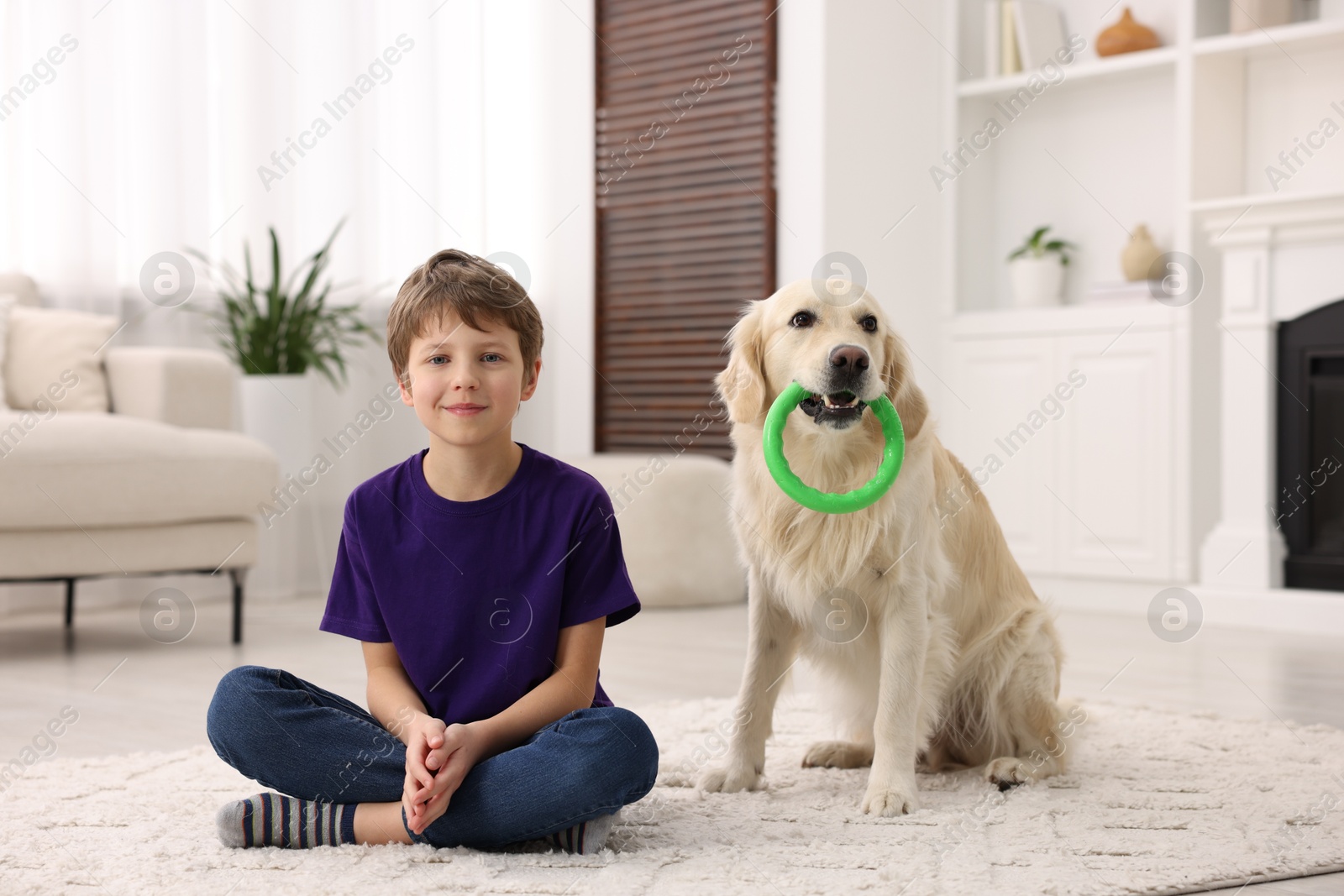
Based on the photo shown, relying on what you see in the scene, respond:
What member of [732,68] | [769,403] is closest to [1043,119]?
[732,68]

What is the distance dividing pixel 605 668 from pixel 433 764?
1.73 m

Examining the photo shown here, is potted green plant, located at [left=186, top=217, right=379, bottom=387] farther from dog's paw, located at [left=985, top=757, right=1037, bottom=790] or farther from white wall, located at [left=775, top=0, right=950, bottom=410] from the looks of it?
dog's paw, located at [left=985, top=757, right=1037, bottom=790]

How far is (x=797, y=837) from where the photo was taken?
165cm

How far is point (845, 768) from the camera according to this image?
2.14 meters

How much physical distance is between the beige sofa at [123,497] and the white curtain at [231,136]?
93 centimetres

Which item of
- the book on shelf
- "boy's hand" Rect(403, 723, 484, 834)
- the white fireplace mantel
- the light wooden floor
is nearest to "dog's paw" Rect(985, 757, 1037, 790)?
the light wooden floor

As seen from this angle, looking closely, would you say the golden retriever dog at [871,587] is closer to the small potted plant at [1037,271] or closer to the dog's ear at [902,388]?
the dog's ear at [902,388]

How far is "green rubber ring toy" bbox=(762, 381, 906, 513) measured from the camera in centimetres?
186

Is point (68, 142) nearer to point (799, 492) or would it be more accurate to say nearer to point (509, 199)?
point (509, 199)

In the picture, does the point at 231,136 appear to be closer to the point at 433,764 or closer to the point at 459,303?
the point at 459,303

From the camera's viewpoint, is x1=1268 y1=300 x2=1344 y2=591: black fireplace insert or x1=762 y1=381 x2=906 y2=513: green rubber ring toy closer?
x1=762 y1=381 x2=906 y2=513: green rubber ring toy

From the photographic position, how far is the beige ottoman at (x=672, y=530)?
4.39 metres

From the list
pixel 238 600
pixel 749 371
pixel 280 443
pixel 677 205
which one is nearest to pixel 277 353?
pixel 280 443

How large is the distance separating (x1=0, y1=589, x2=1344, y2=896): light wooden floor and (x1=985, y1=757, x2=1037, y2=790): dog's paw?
370mm
